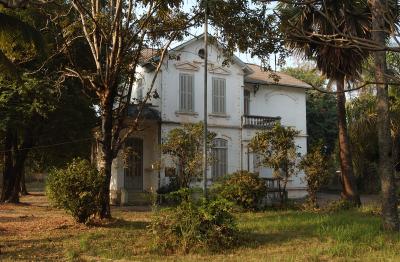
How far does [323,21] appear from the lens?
58.2ft

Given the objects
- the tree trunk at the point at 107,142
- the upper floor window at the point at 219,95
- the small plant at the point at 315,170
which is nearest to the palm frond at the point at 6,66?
the tree trunk at the point at 107,142

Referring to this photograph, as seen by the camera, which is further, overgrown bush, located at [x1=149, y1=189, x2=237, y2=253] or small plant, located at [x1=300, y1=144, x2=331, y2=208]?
small plant, located at [x1=300, y1=144, x2=331, y2=208]

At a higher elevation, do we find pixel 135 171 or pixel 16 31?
pixel 16 31

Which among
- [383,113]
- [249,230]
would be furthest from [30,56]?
[383,113]

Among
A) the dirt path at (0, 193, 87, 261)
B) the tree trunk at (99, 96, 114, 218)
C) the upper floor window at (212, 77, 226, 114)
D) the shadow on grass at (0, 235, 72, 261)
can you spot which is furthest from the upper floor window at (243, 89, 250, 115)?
the shadow on grass at (0, 235, 72, 261)

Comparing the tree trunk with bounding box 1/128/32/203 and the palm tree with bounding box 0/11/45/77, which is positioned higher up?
the palm tree with bounding box 0/11/45/77

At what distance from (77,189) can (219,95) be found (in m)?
15.0

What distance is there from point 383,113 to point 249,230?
4.25 meters

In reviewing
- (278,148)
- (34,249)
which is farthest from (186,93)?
(34,249)

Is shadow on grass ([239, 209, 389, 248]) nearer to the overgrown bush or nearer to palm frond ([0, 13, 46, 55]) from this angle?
the overgrown bush

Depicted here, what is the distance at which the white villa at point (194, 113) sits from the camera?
1011 inches

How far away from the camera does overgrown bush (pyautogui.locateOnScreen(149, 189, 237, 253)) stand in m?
10.2

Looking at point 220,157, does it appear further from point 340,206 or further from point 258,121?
point 340,206

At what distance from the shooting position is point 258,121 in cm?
2775
